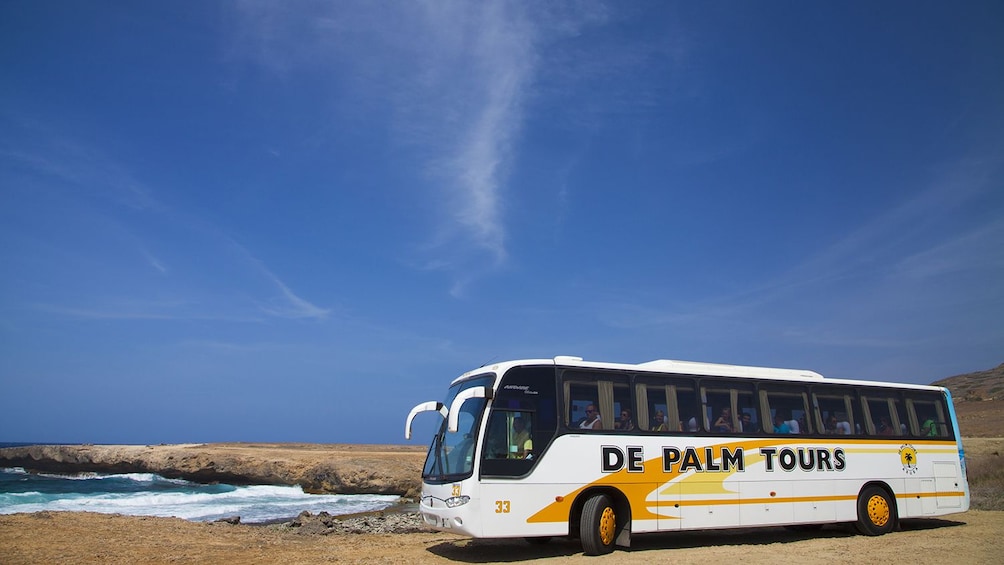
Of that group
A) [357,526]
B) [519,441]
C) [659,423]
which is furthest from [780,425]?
[357,526]

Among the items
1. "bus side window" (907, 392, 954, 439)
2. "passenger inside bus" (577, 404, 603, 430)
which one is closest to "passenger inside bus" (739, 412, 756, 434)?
"passenger inside bus" (577, 404, 603, 430)

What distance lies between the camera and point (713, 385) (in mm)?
13250

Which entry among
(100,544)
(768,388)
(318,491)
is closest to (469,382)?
(768,388)

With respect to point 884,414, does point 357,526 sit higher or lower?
lower

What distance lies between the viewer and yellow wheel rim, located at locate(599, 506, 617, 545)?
37.4ft

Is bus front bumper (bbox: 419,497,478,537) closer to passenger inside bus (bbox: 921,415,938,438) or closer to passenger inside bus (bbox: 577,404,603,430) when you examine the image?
passenger inside bus (bbox: 577,404,603,430)

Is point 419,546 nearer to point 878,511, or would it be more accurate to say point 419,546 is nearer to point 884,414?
point 878,511

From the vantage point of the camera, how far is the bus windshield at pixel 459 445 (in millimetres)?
10906

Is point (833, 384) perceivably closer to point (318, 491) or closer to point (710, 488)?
point (710, 488)

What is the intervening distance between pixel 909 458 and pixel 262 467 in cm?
3557

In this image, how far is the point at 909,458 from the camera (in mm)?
15250

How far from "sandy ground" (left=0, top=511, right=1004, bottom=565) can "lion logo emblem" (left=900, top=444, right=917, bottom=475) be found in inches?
56.7

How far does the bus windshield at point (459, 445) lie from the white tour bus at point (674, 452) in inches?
1.3

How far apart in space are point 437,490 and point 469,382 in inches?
79.7
